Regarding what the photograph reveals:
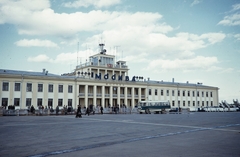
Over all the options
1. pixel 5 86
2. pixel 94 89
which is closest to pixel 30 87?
pixel 5 86

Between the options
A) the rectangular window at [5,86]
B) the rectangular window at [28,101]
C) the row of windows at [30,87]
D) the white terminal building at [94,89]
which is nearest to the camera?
the rectangular window at [5,86]

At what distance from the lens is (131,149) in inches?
316

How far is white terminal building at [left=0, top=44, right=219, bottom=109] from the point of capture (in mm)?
50312

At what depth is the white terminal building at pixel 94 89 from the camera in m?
50.3

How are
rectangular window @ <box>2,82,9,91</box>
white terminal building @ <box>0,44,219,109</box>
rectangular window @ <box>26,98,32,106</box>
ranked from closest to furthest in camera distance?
rectangular window @ <box>2,82,9,91</box>, white terminal building @ <box>0,44,219,109</box>, rectangular window @ <box>26,98,32,106</box>

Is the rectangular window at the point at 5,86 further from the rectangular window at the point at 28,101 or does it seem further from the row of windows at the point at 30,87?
the rectangular window at the point at 28,101

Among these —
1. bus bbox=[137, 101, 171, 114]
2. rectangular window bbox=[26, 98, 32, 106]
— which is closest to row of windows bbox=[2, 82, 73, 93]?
rectangular window bbox=[26, 98, 32, 106]

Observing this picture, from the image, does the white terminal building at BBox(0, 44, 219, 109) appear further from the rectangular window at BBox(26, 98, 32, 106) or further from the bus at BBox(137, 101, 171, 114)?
the bus at BBox(137, 101, 171, 114)

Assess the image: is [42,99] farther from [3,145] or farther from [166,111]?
[3,145]

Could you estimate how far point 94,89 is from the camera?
6038cm

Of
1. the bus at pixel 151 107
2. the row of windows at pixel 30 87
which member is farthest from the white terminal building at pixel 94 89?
the bus at pixel 151 107

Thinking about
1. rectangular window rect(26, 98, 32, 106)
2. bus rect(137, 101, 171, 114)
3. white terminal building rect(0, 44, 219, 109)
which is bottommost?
bus rect(137, 101, 171, 114)

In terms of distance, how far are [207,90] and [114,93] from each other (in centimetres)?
3637

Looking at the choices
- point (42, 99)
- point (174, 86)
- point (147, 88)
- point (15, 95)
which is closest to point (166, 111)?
point (147, 88)
